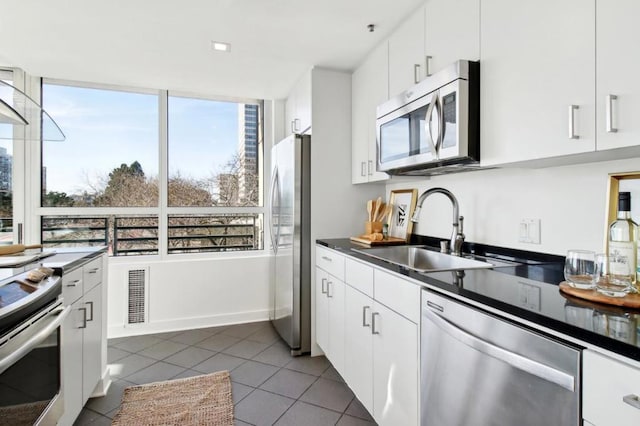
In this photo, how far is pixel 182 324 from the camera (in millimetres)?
3359

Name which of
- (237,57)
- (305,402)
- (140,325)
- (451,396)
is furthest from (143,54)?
(451,396)

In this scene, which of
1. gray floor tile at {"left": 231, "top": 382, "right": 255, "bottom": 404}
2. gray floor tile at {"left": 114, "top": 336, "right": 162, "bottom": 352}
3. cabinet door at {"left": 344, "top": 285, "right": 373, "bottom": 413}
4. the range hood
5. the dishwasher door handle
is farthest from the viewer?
gray floor tile at {"left": 114, "top": 336, "right": 162, "bottom": 352}

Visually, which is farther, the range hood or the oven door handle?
the range hood

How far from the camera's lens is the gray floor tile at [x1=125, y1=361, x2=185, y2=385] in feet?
7.77

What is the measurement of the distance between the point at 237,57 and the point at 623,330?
9.09 ft

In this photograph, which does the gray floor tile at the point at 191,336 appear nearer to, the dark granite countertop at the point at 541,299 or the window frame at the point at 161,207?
the window frame at the point at 161,207

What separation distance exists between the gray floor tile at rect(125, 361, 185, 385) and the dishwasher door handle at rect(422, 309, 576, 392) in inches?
79.2

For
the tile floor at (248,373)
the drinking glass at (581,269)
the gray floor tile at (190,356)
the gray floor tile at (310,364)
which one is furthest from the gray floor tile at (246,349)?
the drinking glass at (581,269)

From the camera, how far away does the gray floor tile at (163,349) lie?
2758 mm

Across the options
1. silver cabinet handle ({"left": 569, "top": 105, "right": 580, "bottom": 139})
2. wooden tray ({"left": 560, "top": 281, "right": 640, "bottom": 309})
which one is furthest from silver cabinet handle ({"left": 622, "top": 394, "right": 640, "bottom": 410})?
silver cabinet handle ({"left": 569, "top": 105, "right": 580, "bottom": 139})

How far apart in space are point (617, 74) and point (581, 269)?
0.59 metres

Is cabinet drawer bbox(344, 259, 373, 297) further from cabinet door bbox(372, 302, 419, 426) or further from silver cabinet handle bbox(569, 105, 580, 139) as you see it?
silver cabinet handle bbox(569, 105, 580, 139)

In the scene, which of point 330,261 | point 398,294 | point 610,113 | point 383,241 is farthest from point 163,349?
point 610,113

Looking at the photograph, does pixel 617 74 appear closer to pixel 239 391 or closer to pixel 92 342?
pixel 239 391
